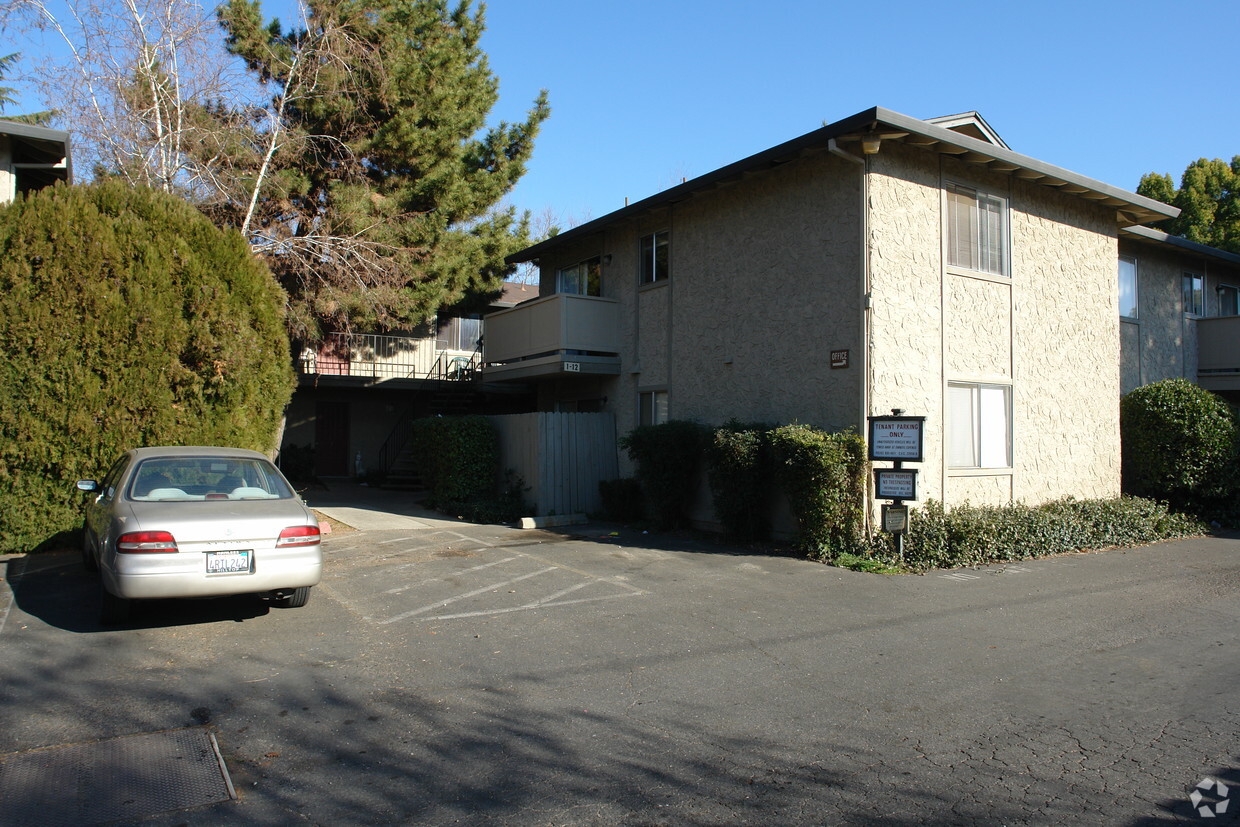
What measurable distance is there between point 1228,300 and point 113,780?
24.2 meters

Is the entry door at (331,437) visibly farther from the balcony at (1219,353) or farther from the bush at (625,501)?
the balcony at (1219,353)

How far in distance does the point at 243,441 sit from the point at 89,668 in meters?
5.54

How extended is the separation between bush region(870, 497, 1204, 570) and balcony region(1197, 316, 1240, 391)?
6330 mm

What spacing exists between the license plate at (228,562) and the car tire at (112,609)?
0.89 m

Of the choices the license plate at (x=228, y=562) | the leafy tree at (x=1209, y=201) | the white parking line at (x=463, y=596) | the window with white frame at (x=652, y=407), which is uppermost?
the leafy tree at (x=1209, y=201)

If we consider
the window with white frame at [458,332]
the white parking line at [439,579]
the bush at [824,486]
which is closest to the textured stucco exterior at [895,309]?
the bush at [824,486]

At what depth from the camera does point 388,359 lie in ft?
78.2

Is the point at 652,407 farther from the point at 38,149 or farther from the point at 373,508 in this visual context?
the point at 38,149

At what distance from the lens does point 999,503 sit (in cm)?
1255

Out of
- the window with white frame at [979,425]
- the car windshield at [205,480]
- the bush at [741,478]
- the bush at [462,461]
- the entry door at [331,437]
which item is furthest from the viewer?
the entry door at [331,437]

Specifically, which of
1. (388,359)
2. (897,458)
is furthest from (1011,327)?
(388,359)

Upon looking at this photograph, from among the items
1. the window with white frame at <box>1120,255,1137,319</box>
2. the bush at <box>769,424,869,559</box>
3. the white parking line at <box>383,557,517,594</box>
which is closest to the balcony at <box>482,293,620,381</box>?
the bush at <box>769,424,869,559</box>

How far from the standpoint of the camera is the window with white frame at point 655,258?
1530cm

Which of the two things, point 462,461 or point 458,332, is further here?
point 458,332
